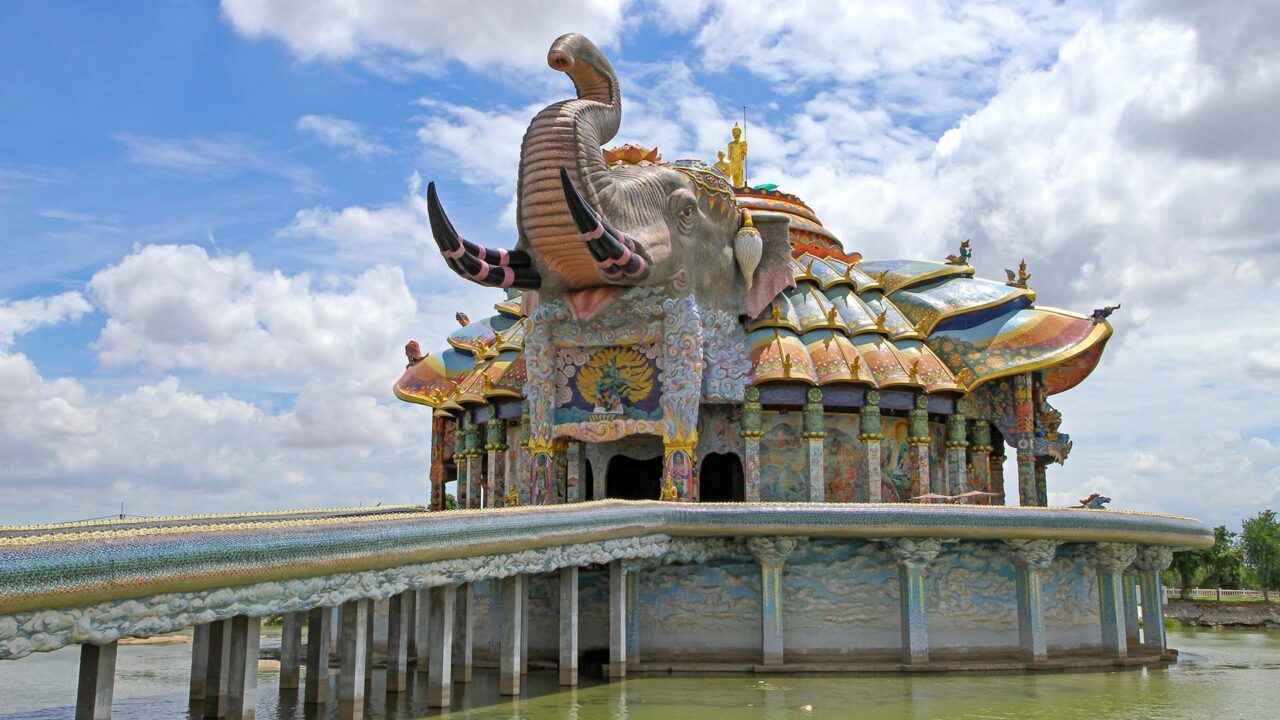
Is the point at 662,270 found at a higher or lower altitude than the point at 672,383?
higher

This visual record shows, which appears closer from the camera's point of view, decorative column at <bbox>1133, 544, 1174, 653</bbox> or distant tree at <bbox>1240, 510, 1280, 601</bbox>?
decorative column at <bbox>1133, 544, 1174, 653</bbox>

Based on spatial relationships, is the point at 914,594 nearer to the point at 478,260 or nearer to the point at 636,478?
the point at 636,478

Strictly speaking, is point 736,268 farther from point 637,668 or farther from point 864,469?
point 637,668

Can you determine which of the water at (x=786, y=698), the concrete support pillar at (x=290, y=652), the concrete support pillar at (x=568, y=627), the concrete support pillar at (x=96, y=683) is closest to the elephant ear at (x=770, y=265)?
the water at (x=786, y=698)

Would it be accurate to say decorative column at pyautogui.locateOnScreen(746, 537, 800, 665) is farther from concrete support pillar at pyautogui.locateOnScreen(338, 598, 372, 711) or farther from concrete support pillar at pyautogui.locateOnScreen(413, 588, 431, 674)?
concrete support pillar at pyautogui.locateOnScreen(338, 598, 372, 711)

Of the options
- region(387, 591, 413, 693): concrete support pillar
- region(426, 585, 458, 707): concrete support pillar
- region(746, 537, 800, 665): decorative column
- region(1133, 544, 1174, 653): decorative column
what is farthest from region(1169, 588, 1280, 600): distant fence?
region(426, 585, 458, 707): concrete support pillar

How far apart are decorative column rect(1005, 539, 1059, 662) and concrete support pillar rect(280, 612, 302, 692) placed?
42.2 ft

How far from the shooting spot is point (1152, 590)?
85.9ft

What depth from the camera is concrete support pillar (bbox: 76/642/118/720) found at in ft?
34.4

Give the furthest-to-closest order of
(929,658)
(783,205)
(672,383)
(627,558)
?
(783,205)
(672,383)
(929,658)
(627,558)

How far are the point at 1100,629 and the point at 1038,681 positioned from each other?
13.1 ft

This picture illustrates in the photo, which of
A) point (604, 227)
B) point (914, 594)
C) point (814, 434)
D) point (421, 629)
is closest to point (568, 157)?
point (604, 227)

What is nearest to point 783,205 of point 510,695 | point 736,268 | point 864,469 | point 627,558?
point 736,268

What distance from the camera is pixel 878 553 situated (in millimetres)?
21984
